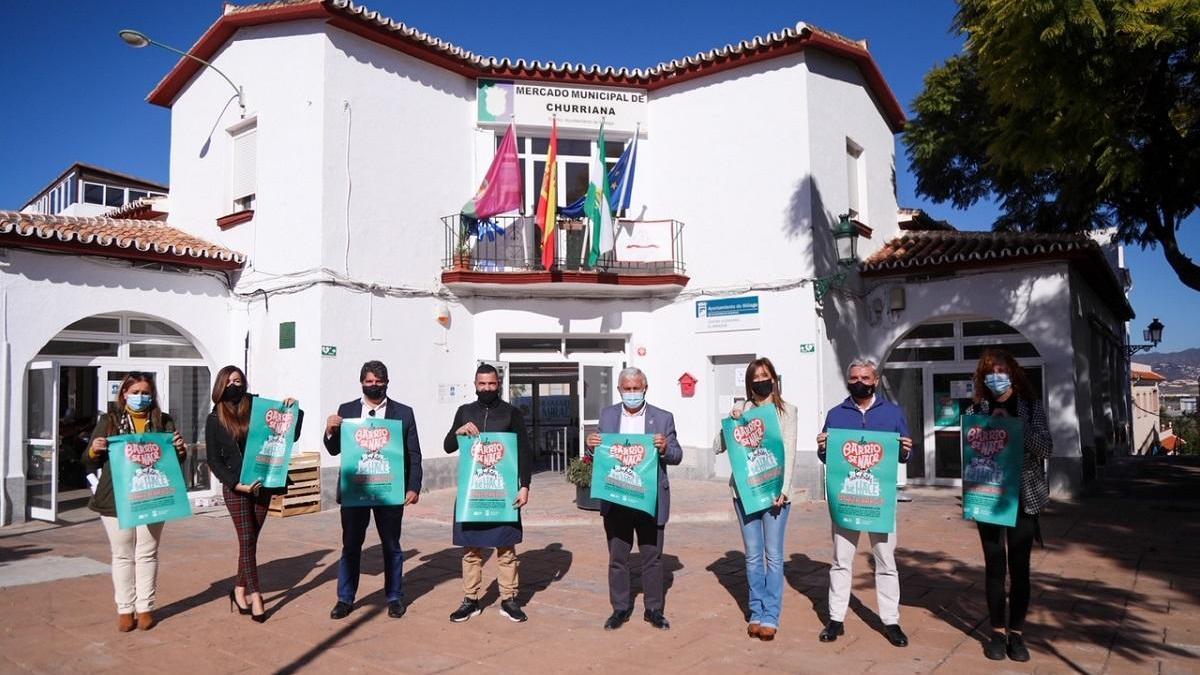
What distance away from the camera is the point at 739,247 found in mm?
12844

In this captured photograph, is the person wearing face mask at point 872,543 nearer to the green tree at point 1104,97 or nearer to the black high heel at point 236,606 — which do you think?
the black high heel at point 236,606

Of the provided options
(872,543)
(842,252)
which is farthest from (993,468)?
(842,252)

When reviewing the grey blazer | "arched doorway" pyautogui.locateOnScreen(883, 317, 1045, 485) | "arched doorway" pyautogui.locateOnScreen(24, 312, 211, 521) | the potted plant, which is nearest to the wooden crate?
"arched doorway" pyautogui.locateOnScreen(24, 312, 211, 521)

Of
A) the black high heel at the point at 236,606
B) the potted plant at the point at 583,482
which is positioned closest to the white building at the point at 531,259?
the potted plant at the point at 583,482

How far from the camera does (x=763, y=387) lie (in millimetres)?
5156

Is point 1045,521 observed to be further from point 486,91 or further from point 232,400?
point 486,91

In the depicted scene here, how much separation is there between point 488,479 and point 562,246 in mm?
8083

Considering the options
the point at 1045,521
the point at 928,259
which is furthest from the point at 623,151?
the point at 1045,521

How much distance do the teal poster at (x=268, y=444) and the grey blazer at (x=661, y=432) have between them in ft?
7.29

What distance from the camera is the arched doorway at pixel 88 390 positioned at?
999 cm

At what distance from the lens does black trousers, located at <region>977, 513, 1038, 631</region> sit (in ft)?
15.5

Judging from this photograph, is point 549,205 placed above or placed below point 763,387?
above

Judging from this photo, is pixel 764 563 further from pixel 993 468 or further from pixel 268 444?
pixel 268 444

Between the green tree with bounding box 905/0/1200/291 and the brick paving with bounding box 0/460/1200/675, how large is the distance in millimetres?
4121
